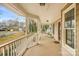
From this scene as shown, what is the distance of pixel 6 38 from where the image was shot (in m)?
3.03

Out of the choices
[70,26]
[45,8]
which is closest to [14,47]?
[70,26]

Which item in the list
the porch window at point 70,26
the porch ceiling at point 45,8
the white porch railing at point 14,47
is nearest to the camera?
the white porch railing at point 14,47

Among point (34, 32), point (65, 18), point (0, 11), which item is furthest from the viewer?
point (34, 32)

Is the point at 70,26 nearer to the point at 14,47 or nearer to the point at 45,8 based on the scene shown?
the point at 14,47

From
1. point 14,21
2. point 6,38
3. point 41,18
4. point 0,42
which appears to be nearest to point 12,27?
point 14,21

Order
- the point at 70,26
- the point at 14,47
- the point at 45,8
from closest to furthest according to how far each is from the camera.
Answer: the point at 70,26, the point at 14,47, the point at 45,8

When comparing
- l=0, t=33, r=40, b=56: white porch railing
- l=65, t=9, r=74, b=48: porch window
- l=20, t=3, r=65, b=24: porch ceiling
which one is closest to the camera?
l=0, t=33, r=40, b=56: white porch railing

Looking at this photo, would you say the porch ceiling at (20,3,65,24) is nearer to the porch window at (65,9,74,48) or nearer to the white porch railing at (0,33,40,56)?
the porch window at (65,9,74,48)

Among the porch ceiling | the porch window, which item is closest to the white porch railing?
the porch ceiling

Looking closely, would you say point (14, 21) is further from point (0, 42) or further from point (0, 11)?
point (0, 42)

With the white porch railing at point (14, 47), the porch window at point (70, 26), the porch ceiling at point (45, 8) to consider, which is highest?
the porch ceiling at point (45, 8)

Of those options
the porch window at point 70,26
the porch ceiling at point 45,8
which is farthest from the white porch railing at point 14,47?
the porch window at point 70,26

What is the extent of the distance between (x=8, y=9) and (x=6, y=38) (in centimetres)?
71

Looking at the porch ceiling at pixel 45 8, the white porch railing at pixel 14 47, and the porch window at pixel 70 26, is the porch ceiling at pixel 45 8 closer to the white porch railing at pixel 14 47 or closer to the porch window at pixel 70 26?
the porch window at pixel 70 26
